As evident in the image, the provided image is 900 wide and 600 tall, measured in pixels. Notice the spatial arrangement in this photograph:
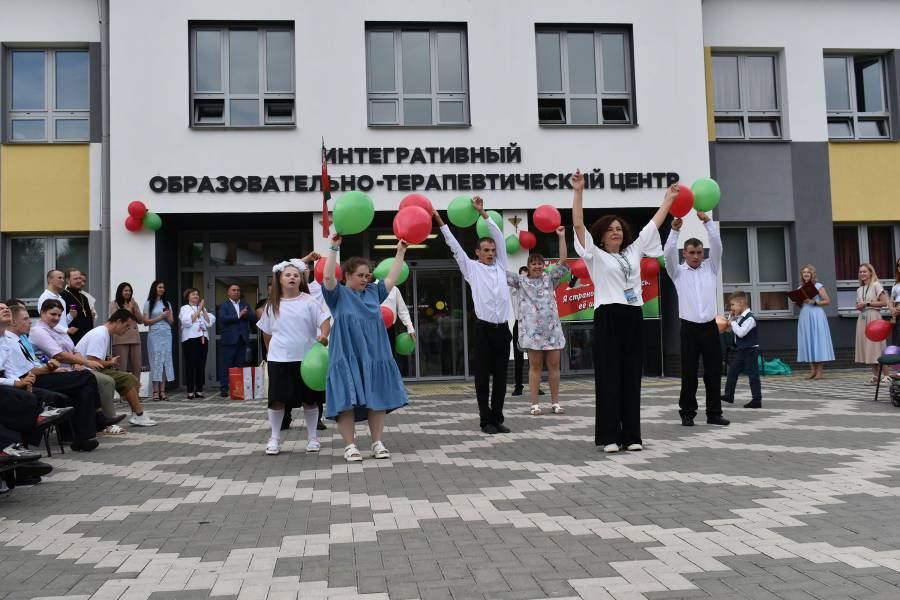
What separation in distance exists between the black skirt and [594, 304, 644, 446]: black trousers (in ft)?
8.29

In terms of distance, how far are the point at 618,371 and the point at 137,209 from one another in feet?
34.3

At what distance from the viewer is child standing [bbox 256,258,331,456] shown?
296 inches

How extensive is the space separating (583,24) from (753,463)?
1195 cm

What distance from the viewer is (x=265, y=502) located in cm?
551

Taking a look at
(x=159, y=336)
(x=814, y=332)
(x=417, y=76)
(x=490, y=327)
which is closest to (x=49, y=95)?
(x=159, y=336)

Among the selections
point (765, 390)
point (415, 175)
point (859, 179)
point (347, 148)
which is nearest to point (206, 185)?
point (347, 148)

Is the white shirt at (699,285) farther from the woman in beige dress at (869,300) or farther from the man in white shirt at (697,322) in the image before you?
the woman in beige dress at (869,300)

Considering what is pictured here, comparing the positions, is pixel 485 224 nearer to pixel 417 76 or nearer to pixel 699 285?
pixel 699 285

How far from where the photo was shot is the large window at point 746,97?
1730 centimetres

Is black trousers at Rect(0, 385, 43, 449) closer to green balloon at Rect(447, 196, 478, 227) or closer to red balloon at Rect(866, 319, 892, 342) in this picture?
green balloon at Rect(447, 196, 478, 227)

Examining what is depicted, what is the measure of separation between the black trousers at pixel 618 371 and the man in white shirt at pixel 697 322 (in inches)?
65.7

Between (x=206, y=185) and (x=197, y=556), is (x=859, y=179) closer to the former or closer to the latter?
(x=206, y=185)

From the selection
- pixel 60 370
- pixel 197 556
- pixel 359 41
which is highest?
pixel 359 41

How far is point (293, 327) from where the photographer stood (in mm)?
7605
